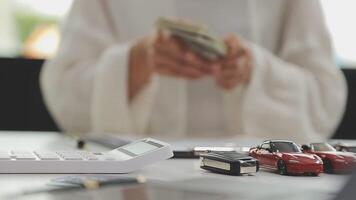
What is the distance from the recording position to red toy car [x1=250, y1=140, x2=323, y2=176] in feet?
0.84

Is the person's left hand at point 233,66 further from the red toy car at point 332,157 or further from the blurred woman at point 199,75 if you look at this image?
the red toy car at point 332,157

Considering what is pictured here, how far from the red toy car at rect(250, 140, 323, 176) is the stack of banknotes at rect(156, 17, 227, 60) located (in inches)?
13.9

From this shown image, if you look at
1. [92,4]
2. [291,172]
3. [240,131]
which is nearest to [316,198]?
[291,172]

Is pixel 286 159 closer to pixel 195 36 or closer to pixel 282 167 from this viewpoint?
pixel 282 167

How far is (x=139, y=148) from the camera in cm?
30

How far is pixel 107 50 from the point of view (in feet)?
2.56

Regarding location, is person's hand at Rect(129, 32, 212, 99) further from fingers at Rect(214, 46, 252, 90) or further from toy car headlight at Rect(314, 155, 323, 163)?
toy car headlight at Rect(314, 155, 323, 163)

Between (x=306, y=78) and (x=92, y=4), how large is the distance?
295 millimetres

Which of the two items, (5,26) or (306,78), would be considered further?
(5,26)

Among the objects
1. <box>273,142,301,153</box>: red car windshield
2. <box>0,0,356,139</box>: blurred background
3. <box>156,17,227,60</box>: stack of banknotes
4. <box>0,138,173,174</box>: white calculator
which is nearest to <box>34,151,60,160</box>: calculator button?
<box>0,138,173,174</box>: white calculator

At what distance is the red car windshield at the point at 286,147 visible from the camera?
0.26 m

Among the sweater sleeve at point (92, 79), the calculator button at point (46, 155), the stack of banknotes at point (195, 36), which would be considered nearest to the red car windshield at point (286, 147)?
the calculator button at point (46, 155)

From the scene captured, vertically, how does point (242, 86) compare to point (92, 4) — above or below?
below

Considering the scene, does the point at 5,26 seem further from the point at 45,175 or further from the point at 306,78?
the point at 45,175
